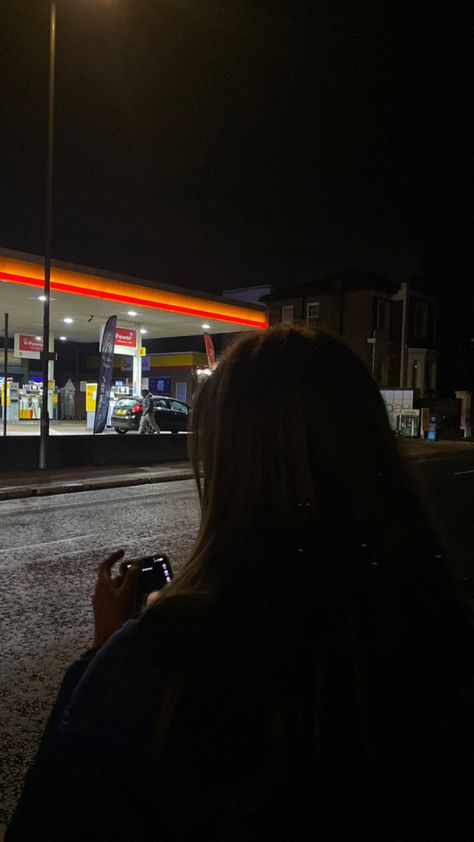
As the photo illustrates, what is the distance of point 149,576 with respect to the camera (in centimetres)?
128

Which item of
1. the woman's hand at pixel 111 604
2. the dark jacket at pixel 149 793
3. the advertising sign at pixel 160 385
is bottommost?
the dark jacket at pixel 149 793

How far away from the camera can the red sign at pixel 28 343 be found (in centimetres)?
2669

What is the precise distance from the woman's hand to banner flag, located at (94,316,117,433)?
66.0 ft

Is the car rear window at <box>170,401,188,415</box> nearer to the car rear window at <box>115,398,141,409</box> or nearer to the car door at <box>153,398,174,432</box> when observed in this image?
the car door at <box>153,398,174,432</box>

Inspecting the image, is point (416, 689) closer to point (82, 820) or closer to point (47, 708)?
point (82, 820)

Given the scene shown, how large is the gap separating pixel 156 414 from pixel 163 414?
0.36 m

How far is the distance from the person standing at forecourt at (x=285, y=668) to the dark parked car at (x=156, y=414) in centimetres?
2295

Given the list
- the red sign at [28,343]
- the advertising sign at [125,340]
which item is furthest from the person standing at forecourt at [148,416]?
the red sign at [28,343]

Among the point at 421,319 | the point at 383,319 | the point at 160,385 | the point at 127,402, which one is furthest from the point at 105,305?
the point at 421,319

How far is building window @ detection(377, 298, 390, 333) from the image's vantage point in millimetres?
37938

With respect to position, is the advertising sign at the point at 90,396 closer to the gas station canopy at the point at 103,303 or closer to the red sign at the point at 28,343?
the gas station canopy at the point at 103,303

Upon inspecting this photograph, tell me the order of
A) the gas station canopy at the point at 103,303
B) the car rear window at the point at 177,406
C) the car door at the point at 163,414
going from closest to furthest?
1. the gas station canopy at the point at 103,303
2. the car door at the point at 163,414
3. the car rear window at the point at 177,406

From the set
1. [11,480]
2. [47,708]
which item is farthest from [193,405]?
[11,480]

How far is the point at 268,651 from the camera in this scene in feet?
2.85
